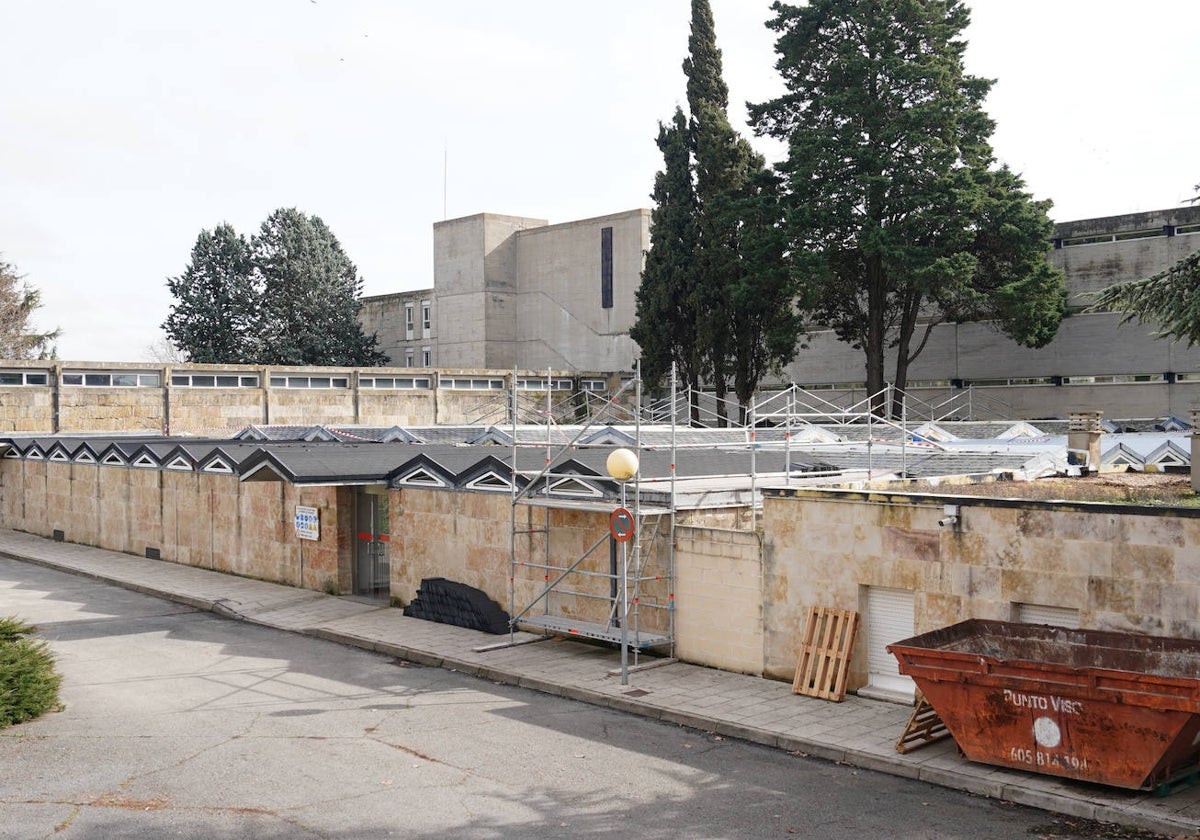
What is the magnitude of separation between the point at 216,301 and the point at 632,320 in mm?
27371

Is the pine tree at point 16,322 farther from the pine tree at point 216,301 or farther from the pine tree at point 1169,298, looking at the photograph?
the pine tree at point 1169,298

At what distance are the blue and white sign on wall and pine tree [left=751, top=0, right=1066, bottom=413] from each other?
2550cm

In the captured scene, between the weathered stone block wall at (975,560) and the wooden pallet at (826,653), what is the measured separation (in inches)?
8.2

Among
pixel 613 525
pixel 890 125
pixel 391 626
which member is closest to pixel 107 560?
pixel 391 626

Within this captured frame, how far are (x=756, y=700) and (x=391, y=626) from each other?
849 centimetres

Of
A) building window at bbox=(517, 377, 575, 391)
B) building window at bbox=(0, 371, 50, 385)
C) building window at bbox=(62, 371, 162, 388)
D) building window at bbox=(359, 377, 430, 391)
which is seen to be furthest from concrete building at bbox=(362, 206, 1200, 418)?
building window at bbox=(0, 371, 50, 385)

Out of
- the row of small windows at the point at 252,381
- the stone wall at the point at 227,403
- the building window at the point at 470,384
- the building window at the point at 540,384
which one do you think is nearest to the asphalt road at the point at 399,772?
the stone wall at the point at 227,403

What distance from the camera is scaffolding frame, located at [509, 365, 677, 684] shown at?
1761 centimetres

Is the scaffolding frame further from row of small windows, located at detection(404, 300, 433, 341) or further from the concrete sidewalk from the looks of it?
row of small windows, located at detection(404, 300, 433, 341)

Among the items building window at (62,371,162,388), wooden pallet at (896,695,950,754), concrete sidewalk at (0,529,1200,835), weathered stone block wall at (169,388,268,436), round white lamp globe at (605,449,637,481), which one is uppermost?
building window at (62,371,162,388)

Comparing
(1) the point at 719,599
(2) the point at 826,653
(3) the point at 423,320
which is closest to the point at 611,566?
(1) the point at 719,599

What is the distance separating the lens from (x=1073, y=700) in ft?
36.1

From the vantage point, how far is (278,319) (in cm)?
7400

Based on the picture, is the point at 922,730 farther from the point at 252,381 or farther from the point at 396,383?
the point at 396,383
